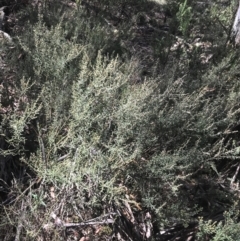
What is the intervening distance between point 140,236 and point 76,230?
1.73ft

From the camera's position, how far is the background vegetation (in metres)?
2.26

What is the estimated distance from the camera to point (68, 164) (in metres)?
2.22

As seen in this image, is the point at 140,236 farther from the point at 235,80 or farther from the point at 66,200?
the point at 235,80

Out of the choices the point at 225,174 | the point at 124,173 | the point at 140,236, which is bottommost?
the point at 140,236

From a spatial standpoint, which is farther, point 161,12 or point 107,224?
point 161,12

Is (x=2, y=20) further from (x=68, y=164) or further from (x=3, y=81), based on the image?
(x=68, y=164)

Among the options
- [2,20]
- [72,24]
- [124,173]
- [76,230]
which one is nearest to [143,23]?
[72,24]

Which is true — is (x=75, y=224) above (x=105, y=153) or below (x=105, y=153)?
below

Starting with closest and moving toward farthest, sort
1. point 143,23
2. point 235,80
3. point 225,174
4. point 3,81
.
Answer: point 3,81
point 225,174
point 235,80
point 143,23

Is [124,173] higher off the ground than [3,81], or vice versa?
[3,81]

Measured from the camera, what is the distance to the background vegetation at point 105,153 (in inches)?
89.0

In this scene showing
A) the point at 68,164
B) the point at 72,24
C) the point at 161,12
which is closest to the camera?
the point at 68,164

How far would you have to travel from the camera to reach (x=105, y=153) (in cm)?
258

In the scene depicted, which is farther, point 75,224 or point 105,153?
point 105,153
